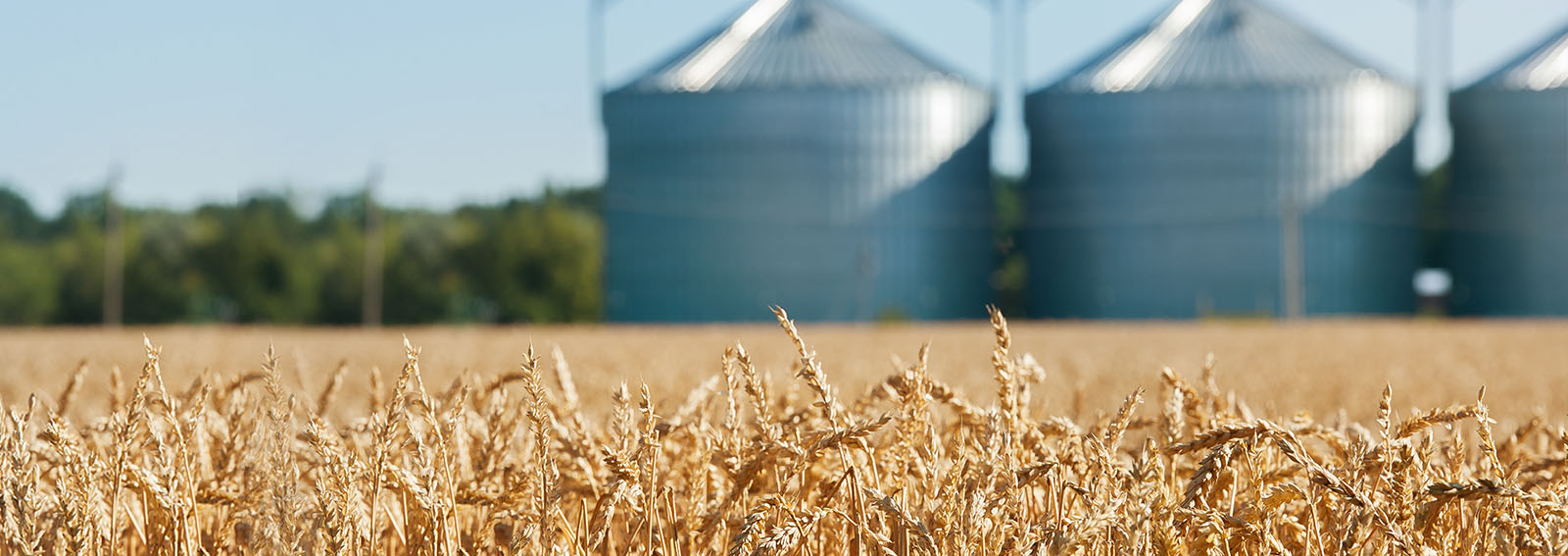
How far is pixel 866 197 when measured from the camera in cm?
4909

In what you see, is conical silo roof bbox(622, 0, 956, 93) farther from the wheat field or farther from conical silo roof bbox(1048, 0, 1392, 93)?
the wheat field

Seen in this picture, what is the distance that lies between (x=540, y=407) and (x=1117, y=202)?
50.4 meters

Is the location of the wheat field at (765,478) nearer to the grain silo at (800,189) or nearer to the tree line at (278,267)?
the grain silo at (800,189)

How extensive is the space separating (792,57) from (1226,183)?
16094mm

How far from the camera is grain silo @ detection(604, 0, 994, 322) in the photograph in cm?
4909

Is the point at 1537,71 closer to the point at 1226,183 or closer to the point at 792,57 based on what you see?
the point at 1226,183

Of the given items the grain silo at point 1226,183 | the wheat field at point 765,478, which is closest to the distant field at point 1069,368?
the wheat field at point 765,478

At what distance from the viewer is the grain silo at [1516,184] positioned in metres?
49.8

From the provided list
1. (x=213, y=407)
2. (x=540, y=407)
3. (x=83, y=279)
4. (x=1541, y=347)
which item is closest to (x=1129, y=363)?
(x=1541, y=347)

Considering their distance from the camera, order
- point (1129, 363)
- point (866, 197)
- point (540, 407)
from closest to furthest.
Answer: point (540, 407), point (1129, 363), point (866, 197)

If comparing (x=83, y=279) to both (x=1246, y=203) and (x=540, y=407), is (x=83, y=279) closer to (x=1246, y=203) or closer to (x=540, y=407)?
(x=1246, y=203)

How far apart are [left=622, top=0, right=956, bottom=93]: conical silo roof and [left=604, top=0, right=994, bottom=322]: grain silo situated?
0.11 m

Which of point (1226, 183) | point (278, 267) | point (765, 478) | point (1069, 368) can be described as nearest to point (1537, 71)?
point (1226, 183)

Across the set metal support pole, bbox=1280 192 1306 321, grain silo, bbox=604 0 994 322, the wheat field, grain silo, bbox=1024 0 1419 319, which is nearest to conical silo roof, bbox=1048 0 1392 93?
grain silo, bbox=1024 0 1419 319
